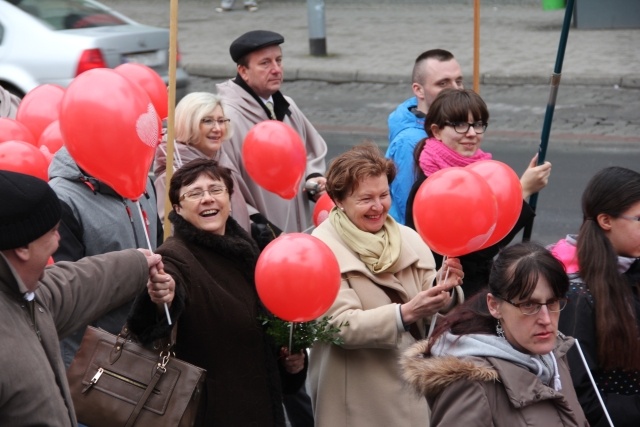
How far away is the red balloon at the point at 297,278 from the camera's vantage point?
3945 millimetres

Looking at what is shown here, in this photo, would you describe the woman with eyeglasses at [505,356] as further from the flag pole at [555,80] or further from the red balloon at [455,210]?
the flag pole at [555,80]

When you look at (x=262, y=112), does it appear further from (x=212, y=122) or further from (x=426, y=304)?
(x=426, y=304)

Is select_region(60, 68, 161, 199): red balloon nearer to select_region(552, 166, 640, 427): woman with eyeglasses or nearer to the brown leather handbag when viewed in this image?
the brown leather handbag

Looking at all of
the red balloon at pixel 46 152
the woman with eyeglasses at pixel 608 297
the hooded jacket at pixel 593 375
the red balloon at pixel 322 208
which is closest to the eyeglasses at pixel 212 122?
the red balloon at pixel 322 208

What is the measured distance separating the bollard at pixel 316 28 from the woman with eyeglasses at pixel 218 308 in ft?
38.7

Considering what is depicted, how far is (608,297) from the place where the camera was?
12.7 ft

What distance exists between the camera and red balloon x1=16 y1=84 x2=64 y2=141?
5910 millimetres

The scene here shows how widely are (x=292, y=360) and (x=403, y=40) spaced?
43.3ft

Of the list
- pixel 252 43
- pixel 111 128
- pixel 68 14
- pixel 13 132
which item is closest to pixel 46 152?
pixel 13 132

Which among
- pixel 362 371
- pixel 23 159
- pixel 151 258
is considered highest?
pixel 23 159

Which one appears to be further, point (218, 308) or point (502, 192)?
point (502, 192)

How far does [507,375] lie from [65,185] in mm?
2177

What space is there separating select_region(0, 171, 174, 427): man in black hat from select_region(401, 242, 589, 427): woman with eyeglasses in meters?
1.03

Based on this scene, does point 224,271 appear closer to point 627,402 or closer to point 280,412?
point 280,412
